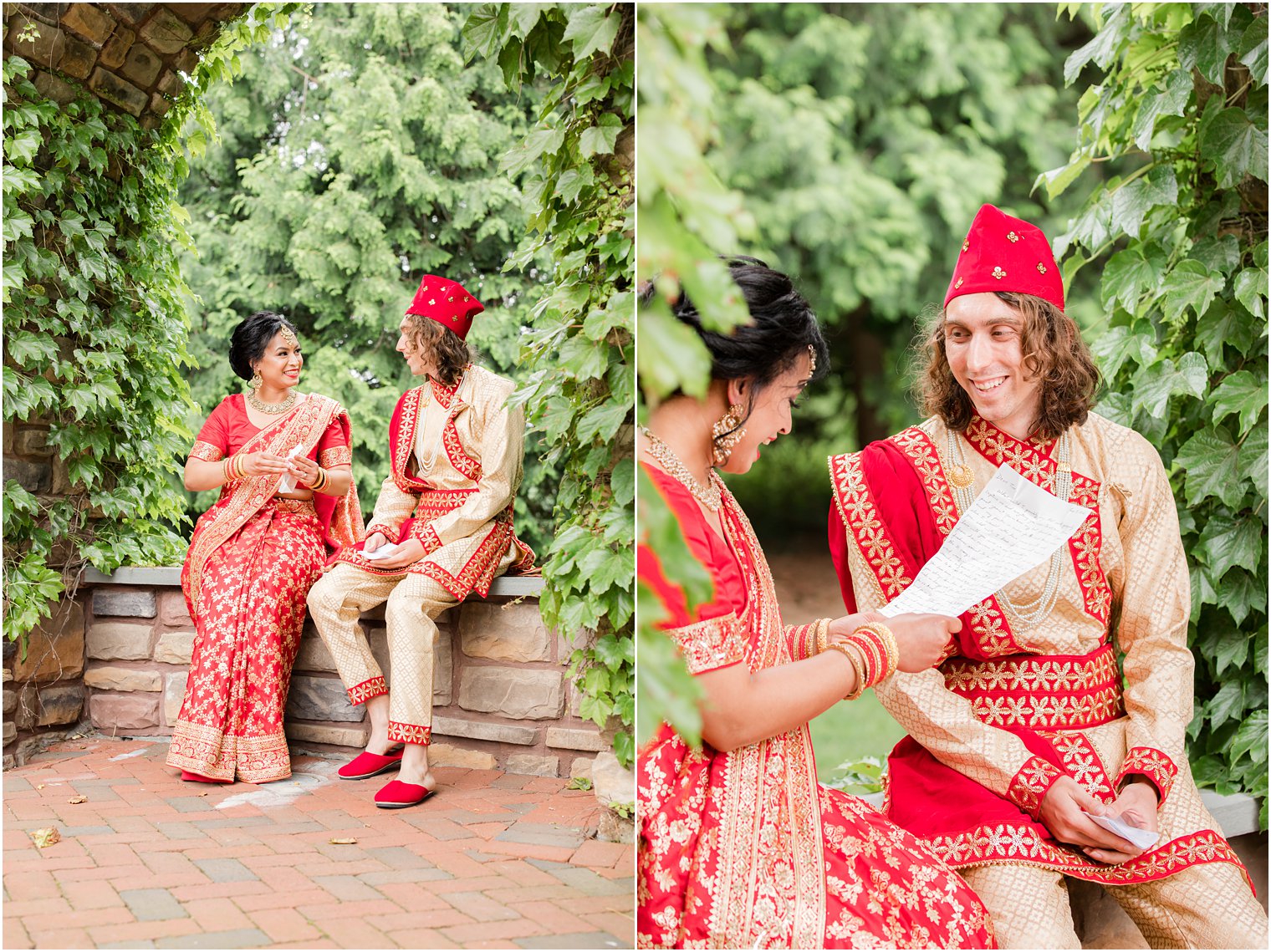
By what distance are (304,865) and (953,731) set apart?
4.56 ft

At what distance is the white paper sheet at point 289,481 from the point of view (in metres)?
3.54

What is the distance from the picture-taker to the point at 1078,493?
1945mm

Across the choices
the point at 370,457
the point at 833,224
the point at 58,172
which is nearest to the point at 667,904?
the point at 58,172

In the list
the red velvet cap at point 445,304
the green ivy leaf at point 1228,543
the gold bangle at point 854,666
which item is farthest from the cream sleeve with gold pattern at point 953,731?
the red velvet cap at point 445,304

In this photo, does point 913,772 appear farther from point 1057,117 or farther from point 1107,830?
point 1057,117

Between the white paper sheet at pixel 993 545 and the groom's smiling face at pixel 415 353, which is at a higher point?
the groom's smiling face at pixel 415 353

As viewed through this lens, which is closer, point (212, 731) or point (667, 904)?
point (667, 904)

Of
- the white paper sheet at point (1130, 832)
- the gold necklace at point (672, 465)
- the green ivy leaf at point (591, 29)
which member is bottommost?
the white paper sheet at point (1130, 832)

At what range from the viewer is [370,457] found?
23.2 ft

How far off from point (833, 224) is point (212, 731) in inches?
217

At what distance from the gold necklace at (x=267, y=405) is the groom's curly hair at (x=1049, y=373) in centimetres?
240

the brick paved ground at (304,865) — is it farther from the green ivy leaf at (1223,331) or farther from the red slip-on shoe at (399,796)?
the green ivy leaf at (1223,331)

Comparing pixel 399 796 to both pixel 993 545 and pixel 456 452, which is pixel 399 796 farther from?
pixel 993 545

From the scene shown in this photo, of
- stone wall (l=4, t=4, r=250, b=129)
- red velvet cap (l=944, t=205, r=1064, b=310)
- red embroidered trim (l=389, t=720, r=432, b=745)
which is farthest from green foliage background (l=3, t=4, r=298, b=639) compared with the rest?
red velvet cap (l=944, t=205, r=1064, b=310)
